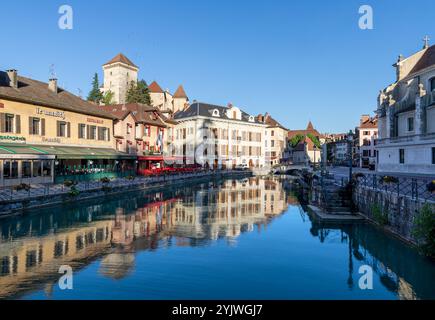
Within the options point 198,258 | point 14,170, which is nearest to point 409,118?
point 198,258

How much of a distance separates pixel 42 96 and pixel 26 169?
354 inches

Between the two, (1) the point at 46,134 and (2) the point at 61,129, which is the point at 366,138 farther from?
(1) the point at 46,134

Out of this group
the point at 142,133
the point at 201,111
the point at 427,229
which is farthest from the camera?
the point at 201,111

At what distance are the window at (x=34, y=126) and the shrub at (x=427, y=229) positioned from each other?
107 ft

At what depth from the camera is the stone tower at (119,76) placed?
97.4m

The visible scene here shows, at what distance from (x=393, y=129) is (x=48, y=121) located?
3937 cm

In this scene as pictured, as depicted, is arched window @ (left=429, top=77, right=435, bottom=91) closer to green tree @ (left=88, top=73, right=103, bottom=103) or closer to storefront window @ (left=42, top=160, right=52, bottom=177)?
storefront window @ (left=42, top=160, right=52, bottom=177)

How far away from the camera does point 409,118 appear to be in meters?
37.8

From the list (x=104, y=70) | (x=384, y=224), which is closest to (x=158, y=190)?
(x=384, y=224)

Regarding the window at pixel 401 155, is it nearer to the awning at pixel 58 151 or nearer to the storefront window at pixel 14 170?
the awning at pixel 58 151

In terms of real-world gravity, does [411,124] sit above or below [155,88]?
below

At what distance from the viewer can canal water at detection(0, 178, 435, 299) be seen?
10.5 m

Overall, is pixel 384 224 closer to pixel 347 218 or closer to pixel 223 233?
pixel 347 218
